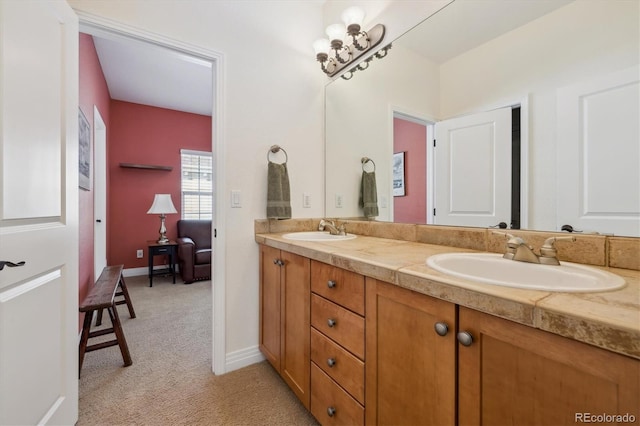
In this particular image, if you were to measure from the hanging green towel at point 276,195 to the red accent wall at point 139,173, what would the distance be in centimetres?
335

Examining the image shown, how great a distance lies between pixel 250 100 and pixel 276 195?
677 mm

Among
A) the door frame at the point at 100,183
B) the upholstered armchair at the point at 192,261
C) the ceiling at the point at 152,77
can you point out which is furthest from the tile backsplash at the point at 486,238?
the door frame at the point at 100,183

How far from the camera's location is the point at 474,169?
1285 mm

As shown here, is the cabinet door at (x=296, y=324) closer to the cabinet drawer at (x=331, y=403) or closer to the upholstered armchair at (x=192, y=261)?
the cabinet drawer at (x=331, y=403)

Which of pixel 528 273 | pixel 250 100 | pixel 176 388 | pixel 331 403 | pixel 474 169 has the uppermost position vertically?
pixel 250 100

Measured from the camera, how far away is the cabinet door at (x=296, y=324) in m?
1.31

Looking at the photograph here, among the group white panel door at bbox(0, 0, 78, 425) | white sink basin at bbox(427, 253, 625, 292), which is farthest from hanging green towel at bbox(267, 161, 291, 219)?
white sink basin at bbox(427, 253, 625, 292)

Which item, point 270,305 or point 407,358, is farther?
point 270,305

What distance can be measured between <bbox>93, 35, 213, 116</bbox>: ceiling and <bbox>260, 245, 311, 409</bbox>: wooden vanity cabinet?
189 cm

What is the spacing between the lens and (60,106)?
4.06 ft

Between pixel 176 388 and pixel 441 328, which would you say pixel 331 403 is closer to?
pixel 441 328

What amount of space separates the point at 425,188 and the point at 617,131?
30.5 inches

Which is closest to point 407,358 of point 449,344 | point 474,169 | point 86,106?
point 449,344
